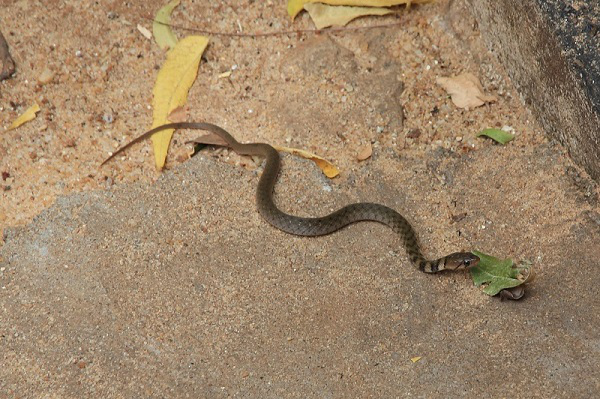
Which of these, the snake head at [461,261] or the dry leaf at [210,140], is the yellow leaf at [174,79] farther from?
the snake head at [461,261]

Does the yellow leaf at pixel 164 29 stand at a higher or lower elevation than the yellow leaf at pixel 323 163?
higher

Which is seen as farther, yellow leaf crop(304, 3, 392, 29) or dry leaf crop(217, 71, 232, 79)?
yellow leaf crop(304, 3, 392, 29)

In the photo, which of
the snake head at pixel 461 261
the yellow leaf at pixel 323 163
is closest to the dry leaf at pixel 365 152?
the yellow leaf at pixel 323 163

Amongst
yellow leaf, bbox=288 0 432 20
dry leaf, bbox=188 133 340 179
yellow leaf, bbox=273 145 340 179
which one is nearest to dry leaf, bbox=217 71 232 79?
dry leaf, bbox=188 133 340 179

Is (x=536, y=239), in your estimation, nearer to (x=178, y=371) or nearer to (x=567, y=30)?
(x=567, y=30)

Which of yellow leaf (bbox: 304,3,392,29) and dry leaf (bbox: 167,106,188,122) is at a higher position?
yellow leaf (bbox: 304,3,392,29)

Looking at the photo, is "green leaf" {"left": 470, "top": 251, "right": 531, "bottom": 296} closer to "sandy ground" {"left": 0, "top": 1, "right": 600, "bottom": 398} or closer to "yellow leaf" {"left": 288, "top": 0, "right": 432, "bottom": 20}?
"sandy ground" {"left": 0, "top": 1, "right": 600, "bottom": 398}

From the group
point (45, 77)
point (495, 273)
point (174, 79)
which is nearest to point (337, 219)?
point (495, 273)
